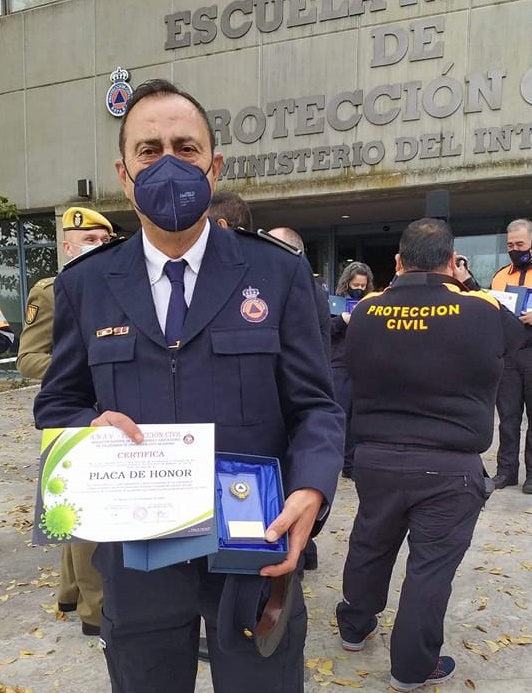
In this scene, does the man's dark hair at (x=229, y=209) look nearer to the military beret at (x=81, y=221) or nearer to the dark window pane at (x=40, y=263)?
the military beret at (x=81, y=221)

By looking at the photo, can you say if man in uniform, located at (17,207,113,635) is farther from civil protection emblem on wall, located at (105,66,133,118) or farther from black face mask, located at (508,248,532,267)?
civil protection emblem on wall, located at (105,66,133,118)

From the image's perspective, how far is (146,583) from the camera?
1537mm

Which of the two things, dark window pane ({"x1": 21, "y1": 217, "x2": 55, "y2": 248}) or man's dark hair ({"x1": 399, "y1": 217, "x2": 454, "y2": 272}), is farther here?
dark window pane ({"x1": 21, "y1": 217, "x2": 55, "y2": 248})

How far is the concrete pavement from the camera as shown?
9.04 feet

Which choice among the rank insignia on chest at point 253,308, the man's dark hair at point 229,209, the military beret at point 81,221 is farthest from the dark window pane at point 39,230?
the rank insignia on chest at point 253,308

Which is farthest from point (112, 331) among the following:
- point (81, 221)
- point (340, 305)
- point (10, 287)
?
point (10, 287)

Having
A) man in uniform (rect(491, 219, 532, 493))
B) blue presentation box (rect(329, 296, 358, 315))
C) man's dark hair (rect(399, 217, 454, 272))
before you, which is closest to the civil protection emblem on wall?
blue presentation box (rect(329, 296, 358, 315))

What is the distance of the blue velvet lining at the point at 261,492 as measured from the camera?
129cm

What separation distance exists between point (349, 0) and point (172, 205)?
31.0ft

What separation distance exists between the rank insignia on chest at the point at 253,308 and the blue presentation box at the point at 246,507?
35cm

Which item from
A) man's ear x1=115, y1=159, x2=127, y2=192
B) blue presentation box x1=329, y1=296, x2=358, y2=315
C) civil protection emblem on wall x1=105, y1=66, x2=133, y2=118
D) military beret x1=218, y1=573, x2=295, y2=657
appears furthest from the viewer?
civil protection emblem on wall x1=105, y1=66, x2=133, y2=118

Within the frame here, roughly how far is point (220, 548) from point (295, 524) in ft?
0.62

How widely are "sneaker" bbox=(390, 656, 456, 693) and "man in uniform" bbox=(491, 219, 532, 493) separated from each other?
2.67 metres

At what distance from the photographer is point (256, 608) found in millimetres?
1379
